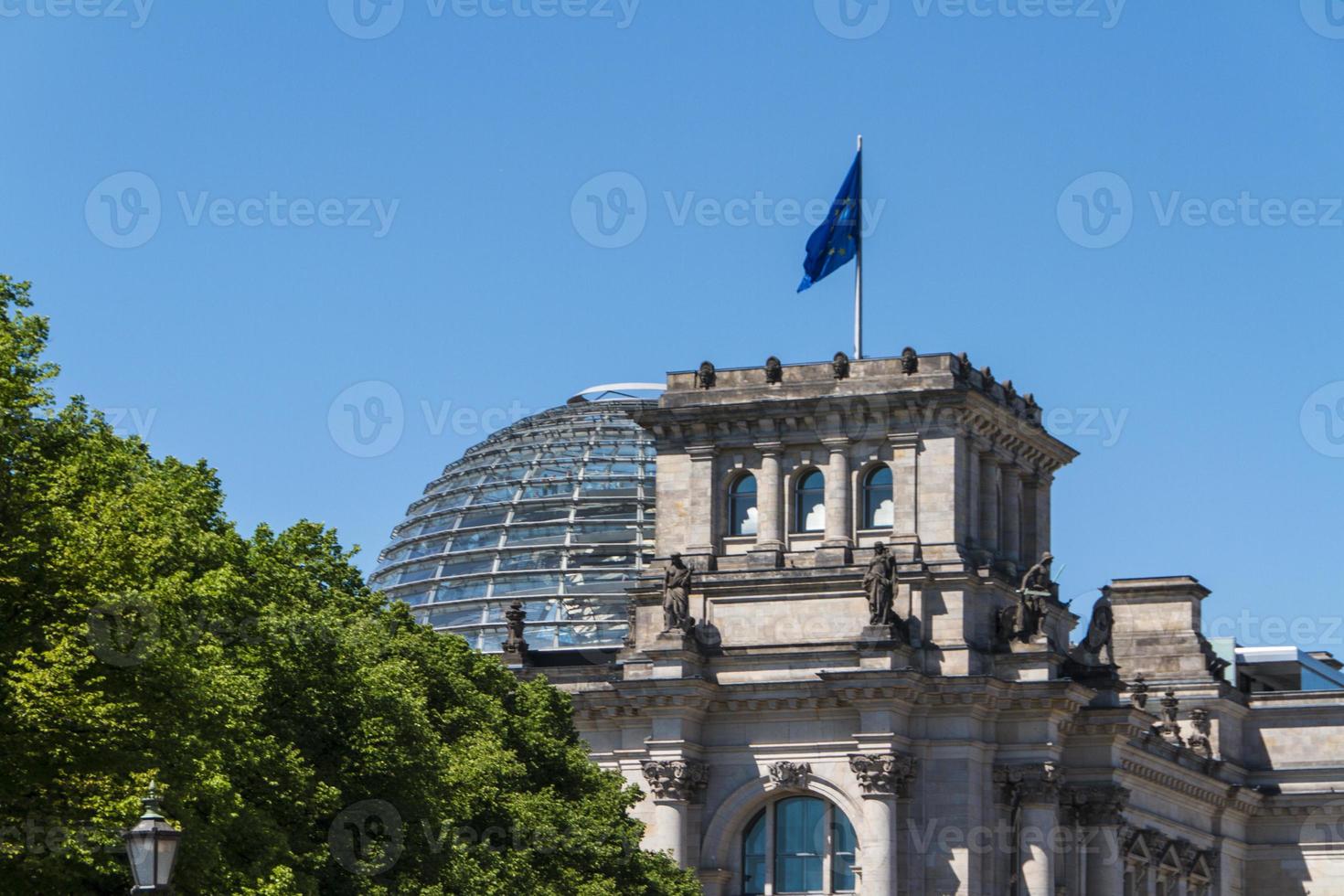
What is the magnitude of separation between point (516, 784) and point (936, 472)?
24080 mm

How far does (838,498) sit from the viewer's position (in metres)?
96.8

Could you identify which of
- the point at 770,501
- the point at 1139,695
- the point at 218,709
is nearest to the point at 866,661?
the point at 770,501

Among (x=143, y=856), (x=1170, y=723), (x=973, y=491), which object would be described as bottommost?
(x=143, y=856)

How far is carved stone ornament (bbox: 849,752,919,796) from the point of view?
304 ft

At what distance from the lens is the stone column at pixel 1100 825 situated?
322ft

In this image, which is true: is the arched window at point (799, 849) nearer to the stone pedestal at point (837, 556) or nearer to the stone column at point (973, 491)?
the stone pedestal at point (837, 556)

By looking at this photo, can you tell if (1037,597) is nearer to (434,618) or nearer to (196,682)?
(196,682)

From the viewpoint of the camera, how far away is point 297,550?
70562 mm

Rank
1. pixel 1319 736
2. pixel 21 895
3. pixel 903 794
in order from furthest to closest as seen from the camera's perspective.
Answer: pixel 1319 736 < pixel 903 794 < pixel 21 895

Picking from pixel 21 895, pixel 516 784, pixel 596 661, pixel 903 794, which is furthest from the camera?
pixel 596 661

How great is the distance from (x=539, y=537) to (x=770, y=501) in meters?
57.7

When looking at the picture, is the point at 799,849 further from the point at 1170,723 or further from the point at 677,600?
the point at 1170,723

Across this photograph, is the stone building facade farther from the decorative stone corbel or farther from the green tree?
the green tree

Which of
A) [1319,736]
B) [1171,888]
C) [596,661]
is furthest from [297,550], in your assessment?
[1319,736]
